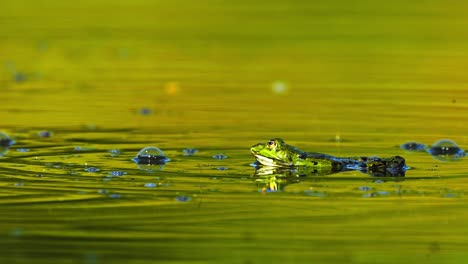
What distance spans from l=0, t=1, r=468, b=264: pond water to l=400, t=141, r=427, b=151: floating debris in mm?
128

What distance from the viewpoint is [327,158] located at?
8445 millimetres

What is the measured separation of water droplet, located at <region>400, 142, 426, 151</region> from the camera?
9.52 m

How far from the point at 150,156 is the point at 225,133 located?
1.92 metres

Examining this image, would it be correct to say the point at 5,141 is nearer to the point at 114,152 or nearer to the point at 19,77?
the point at 114,152

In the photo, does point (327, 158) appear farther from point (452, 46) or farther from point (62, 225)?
point (452, 46)

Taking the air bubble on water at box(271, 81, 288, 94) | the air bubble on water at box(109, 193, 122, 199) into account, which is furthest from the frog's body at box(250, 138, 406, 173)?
the air bubble on water at box(271, 81, 288, 94)

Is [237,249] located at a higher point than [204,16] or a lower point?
lower

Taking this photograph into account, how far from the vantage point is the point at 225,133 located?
10.4 metres

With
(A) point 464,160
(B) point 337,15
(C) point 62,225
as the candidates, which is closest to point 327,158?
(A) point 464,160

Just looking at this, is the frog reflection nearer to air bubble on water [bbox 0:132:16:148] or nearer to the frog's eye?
the frog's eye

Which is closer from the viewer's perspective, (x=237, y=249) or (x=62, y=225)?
(x=237, y=249)

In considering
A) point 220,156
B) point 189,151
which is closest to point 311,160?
point 220,156

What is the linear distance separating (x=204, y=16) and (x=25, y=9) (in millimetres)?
4314

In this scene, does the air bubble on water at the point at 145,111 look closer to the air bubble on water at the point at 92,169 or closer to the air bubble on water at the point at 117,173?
the air bubble on water at the point at 92,169
